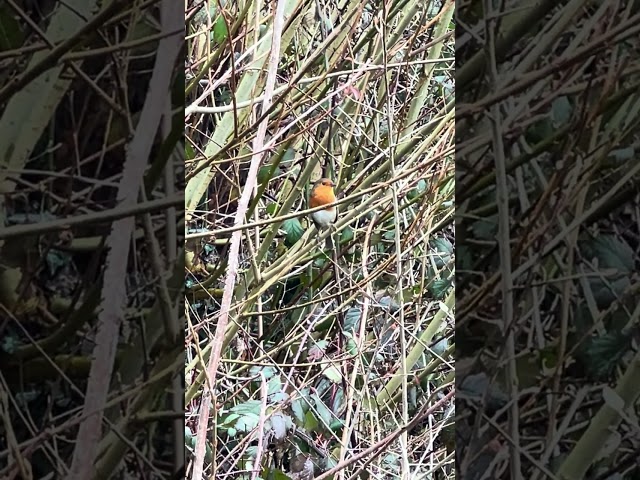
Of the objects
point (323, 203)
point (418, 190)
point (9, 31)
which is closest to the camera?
point (9, 31)

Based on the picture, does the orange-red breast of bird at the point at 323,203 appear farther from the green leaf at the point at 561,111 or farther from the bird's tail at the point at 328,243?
→ the green leaf at the point at 561,111

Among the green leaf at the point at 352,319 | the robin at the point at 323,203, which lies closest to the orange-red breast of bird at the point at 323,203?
the robin at the point at 323,203

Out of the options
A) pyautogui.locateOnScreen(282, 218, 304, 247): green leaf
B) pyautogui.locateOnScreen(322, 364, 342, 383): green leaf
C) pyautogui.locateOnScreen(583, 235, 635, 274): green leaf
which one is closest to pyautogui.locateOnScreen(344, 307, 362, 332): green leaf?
pyautogui.locateOnScreen(322, 364, 342, 383): green leaf

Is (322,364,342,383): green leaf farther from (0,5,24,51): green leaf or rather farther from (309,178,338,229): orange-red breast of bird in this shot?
(0,5,24,51): green leaf

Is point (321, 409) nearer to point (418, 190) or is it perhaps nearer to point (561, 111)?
point (418, 190)

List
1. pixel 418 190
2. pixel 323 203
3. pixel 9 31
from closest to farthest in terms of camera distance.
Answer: pixel 9 31
pixel 323 203
pixel 418 190

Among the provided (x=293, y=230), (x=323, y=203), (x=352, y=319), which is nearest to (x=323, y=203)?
(x=323, y=203)

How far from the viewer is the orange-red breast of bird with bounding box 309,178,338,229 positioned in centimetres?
135

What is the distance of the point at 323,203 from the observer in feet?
4.48

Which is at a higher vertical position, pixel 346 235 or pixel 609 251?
pixel 609 251

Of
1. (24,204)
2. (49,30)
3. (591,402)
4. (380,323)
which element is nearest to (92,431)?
(24,204)

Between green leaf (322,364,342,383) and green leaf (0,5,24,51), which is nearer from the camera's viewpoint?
green leaf (0,5,24,51)

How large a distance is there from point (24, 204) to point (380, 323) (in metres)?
0.99

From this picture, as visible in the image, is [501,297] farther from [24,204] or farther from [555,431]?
[24,204]
